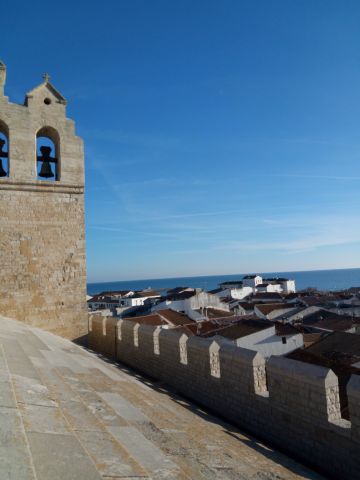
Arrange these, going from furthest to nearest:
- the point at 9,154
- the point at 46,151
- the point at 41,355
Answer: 1. the point at 46,151
2. the point at 9,154
3. the point at 41,355

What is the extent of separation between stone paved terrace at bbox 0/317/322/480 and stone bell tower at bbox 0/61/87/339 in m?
3.65

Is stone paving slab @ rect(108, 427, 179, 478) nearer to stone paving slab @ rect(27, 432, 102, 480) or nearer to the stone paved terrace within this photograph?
the stone paved terrace

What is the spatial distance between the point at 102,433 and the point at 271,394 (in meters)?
3.20

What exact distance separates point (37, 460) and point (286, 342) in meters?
21.1

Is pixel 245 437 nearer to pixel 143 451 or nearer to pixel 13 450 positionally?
pixel 143 451

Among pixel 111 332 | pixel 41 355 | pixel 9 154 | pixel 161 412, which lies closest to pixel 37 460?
pixel 161 412

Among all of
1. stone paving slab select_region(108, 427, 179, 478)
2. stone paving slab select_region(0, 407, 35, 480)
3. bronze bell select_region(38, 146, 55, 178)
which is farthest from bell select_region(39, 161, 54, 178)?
stone paving slab select_region(0, 407, 35, 480)

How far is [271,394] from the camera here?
6176 mm

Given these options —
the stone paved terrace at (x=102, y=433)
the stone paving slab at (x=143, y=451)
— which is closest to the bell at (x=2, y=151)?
the stone paved terrace at (x=102, y=433)

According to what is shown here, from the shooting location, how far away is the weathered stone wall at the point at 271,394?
517cm

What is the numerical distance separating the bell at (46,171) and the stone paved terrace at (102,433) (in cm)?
584

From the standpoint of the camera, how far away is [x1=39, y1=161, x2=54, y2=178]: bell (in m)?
11.9

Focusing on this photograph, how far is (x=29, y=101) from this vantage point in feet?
37.7

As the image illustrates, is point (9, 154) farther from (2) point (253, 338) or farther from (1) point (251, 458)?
(2) point (253, 338)
